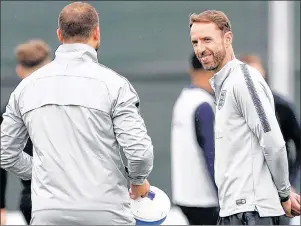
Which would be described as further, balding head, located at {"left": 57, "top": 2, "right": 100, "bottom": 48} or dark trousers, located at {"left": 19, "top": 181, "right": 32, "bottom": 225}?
dark trousers, located at {"left": 19, "top": 181, "right": 32, "bottom": 225}

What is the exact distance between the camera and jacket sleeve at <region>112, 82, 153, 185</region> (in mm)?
4574

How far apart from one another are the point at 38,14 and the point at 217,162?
550 cm

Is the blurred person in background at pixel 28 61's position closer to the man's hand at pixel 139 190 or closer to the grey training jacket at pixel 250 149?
the man's hand at pixel 139 190

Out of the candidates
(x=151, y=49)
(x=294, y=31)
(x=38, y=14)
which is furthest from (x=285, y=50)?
(x=38, y=14)

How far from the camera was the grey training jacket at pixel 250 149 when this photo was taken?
4.82 meters

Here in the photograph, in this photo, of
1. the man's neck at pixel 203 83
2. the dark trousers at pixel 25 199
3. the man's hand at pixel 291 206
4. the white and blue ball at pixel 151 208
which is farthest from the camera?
the man's neck at pixel 203 83

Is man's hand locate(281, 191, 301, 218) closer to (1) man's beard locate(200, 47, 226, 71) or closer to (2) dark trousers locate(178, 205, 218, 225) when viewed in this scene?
(1) man's beard locate(200, 47, 226, 71)

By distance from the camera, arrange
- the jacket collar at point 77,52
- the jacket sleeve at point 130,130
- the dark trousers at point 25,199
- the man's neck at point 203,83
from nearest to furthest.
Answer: the jacket sleeve at point 130,130, the jacket collar at point 77,52, the dark trousers at point 25,199, the man's neck at point 203,83

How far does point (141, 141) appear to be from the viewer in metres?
4.61

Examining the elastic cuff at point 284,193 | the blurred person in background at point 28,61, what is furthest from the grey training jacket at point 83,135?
the blurred person in background at point 28,61

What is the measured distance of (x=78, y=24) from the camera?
4738 millimetres

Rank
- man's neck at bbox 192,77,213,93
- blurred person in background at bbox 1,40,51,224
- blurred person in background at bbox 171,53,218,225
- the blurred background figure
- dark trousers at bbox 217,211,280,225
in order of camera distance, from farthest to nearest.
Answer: the blurred background figure, man's neck at bbox 192,77,213,93, blurred person in background at bbox 171,53,218,225, blurred person in background at bbox 1,40,51,224, dark trousers at bbox 217,211,280,225

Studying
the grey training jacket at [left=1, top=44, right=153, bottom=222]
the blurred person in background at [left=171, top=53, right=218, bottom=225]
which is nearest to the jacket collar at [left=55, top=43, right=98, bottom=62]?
the grey training jacket at [left=1, top=44, right=153, bottom=222]

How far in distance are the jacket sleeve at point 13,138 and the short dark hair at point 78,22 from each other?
37cm
